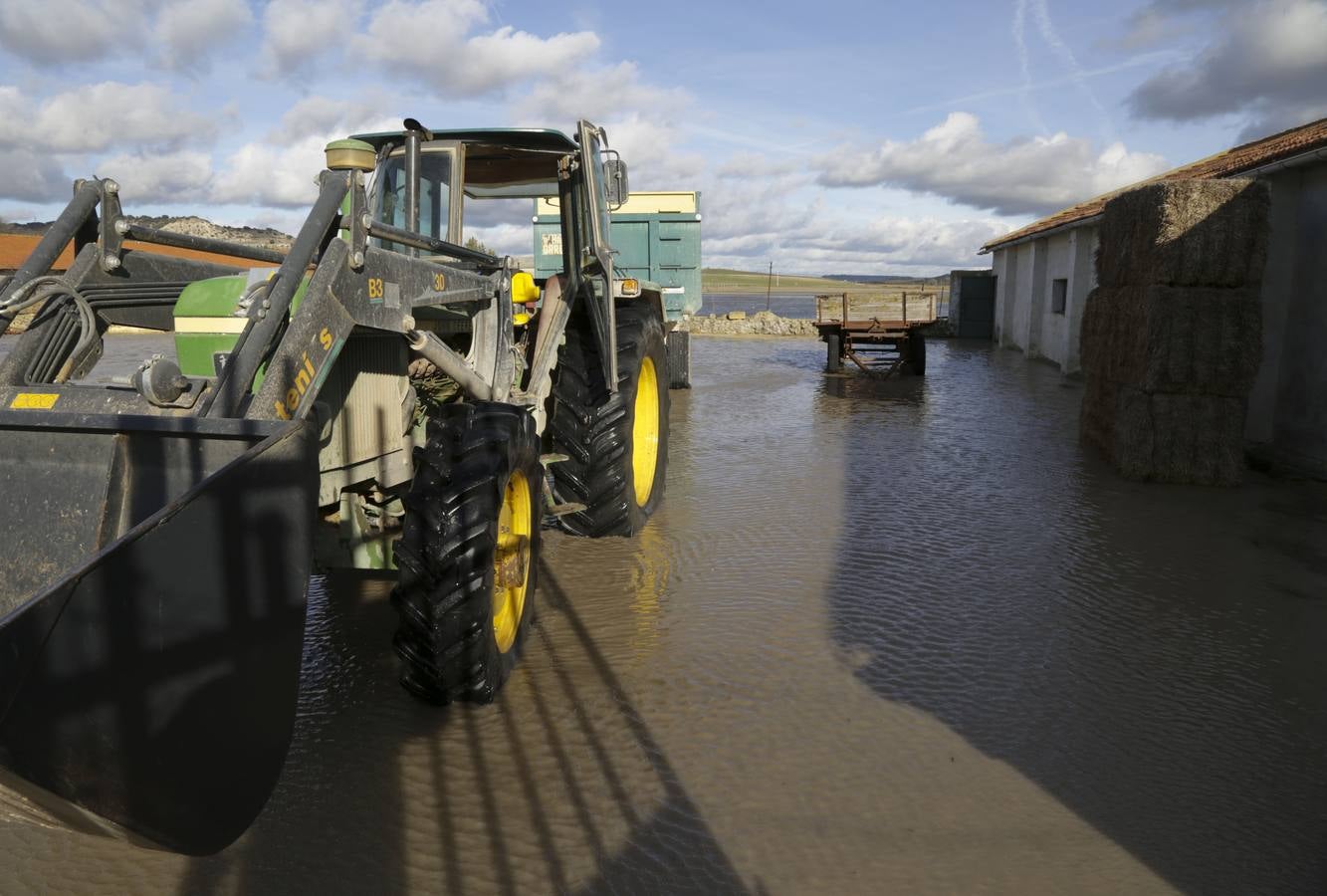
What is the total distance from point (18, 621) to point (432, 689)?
1950 millimetres

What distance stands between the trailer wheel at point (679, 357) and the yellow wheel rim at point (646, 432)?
24.0ft

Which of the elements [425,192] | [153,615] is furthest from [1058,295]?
[153,615]

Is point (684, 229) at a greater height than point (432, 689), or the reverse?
point (684, 229)

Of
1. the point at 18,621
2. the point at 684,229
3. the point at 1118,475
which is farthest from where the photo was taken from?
the point at 684,229

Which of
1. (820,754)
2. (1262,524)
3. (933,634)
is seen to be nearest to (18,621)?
(820,754)

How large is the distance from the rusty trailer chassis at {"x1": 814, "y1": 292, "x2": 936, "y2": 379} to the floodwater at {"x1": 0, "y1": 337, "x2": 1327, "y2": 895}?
922cm

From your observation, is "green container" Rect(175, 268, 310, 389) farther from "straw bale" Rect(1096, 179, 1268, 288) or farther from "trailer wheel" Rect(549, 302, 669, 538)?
"straw bale" Rect(1096, 179, 1268, 288)

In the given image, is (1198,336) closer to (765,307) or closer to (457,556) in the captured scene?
(457,556)

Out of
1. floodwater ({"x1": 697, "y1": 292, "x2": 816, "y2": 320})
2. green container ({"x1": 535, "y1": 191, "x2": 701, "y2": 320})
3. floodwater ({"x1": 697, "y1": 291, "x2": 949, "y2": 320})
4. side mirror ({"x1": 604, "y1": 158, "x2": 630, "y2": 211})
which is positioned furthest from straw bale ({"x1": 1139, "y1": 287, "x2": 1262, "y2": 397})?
floodwater ({"x1": 697, "y1": 292, "x2": 816, "y2": 320})

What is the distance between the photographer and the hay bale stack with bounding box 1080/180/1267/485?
26.0 ft

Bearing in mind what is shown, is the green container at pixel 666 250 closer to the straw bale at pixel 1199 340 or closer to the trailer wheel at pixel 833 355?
the trailer wheel at pixel 833 355

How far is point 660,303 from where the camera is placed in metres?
7.05

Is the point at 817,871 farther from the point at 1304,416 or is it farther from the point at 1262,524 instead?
the point at 1304,416

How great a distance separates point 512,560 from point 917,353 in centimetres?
1289
